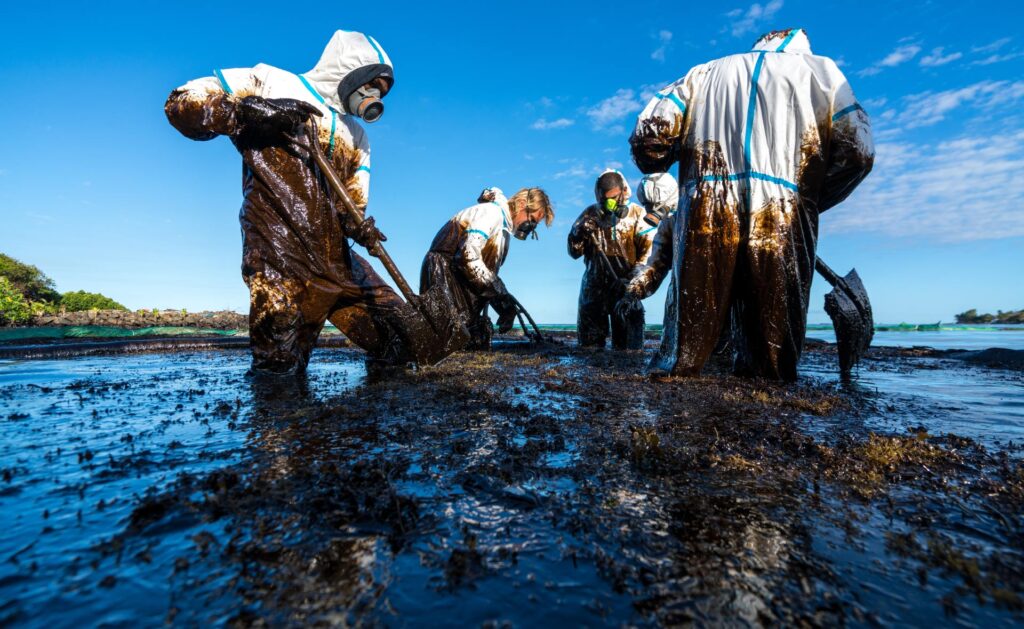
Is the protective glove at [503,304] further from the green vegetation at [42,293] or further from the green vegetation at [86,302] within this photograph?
the green vegetation at [86,302]

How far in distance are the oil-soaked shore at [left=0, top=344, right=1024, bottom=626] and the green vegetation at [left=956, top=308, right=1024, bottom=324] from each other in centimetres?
3016

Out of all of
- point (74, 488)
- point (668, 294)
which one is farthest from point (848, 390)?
point (74, 488)

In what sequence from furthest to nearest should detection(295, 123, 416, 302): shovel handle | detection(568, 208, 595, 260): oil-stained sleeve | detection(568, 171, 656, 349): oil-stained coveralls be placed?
detection(568, 208, 595, 260): oil-stained sleeve → detection(568, 171, 656, 349): oil-stained coveralls → detection(295, 123, 416, 302): shovel handle

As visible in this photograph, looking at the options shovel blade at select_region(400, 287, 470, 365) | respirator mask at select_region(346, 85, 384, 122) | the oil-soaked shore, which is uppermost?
respirator mask at select_region(346, 85, 384, 122)

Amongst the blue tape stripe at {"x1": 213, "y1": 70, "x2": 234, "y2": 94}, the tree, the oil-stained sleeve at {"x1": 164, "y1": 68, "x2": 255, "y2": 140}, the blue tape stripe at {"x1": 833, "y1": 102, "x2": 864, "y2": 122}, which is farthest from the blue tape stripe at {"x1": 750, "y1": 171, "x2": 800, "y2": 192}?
the tree

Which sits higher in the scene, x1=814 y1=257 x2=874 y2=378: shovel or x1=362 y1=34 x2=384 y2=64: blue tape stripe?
x1=362 y1=34 x2=384 y2=64: blue tape stripe

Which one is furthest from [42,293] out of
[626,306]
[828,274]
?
[828,274]

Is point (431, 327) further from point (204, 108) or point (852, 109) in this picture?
point (852, 109)

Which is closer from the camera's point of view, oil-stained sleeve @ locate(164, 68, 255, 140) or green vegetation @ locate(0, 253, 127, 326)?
oil-stained sleeve @ locate(164, 68, 255, 140)

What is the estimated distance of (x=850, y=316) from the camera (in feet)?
12.3

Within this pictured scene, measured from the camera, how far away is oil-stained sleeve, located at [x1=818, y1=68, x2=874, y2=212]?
Answer: 3.15 metres

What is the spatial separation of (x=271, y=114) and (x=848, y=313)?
187 inches

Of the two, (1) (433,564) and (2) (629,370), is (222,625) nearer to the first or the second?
(1) (433,564)

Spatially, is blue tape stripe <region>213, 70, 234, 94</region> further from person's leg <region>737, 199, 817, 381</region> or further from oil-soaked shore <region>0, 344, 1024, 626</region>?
person's leg <region>737, 199, 817, 381</region>
